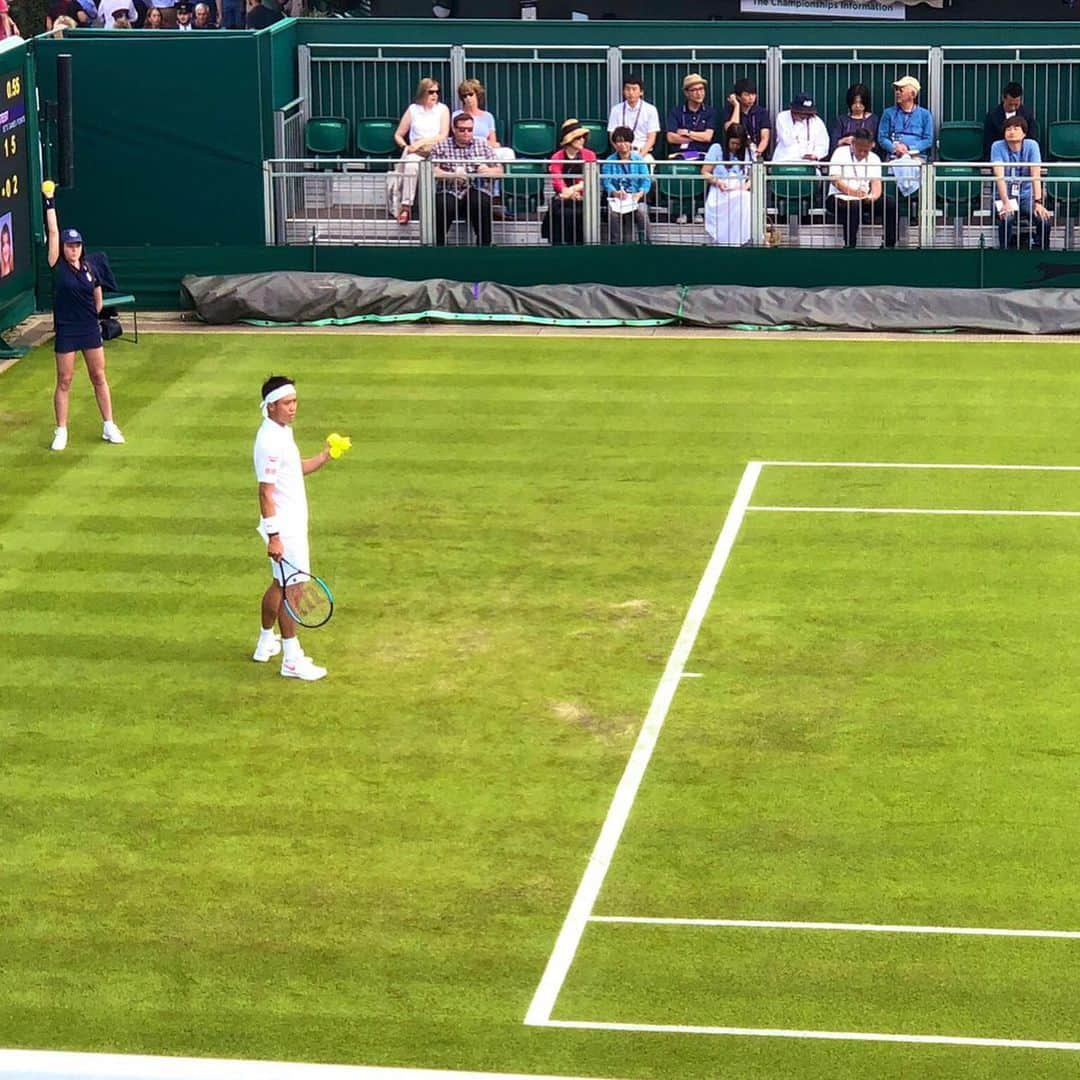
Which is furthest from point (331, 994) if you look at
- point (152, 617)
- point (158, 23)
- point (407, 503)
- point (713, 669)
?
point (158, 23)

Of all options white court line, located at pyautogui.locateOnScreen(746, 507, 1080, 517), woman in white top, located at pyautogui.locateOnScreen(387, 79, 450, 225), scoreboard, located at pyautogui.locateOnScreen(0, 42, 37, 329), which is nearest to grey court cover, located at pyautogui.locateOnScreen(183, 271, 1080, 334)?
woman in white top, located at pyautogui.locateOnScreen(387, 79, 450, 225)

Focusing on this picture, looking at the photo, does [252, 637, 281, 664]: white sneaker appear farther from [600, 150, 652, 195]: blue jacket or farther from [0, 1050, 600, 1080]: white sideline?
[600, 150, 652, 195]: blue jacket

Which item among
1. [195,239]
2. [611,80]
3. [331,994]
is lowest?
[331,994]

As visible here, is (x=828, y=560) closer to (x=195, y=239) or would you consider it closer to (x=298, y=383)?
(x=298, y=383)

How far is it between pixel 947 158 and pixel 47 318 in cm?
1190

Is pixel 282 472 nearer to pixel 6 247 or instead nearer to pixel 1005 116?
pixel 6 247

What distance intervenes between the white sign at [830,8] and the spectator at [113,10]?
9.17 meters

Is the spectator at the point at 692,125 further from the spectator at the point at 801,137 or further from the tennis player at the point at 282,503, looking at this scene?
the tennis player at the point at 282,503

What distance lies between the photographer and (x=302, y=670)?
15078 millimetres

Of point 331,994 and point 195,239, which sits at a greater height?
point 195,239

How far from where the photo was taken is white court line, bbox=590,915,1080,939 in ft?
36.6

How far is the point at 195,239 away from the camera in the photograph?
1101 inches

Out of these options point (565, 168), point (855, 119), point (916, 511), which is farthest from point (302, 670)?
point (855, 119)

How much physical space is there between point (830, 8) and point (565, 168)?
5.93m
